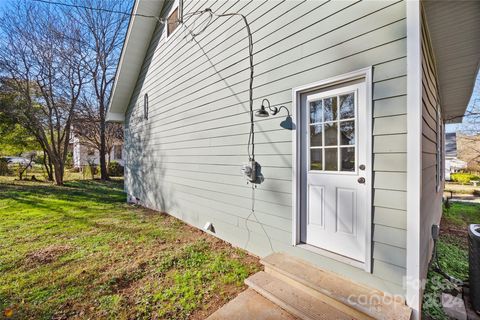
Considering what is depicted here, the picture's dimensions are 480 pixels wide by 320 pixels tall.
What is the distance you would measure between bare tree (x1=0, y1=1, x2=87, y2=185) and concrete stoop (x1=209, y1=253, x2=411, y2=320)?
12.6 m

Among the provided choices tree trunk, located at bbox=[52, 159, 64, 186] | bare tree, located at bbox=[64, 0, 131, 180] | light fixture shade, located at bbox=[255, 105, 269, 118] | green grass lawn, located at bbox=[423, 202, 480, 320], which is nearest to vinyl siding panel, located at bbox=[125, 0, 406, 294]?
light fixture shade, located at bbox=[255, 105, 269, 118]

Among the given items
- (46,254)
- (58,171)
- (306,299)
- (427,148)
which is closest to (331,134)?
(427,148)

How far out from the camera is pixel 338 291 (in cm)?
221

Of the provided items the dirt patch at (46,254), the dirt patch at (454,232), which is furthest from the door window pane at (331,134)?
the dirt patch at (46,254)

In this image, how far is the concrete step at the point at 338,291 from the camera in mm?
1967

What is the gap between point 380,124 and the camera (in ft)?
7.27

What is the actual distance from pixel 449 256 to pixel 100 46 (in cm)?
1548

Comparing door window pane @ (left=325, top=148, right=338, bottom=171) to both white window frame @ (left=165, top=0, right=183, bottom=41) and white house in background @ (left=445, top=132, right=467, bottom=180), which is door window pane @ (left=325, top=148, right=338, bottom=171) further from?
white house in background @ (left=445, top=132, right=467, bottom=180)

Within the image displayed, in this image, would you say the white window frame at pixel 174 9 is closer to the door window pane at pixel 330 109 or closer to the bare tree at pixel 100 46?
the door window pane at pixel 330 109

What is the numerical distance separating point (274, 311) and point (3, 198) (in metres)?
9.95

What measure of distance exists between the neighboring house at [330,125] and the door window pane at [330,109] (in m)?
0.01

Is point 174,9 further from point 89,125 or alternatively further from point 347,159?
point 89,125

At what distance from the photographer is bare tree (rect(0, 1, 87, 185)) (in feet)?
31.7

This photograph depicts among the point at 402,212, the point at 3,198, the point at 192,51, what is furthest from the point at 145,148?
the point at 402,212
